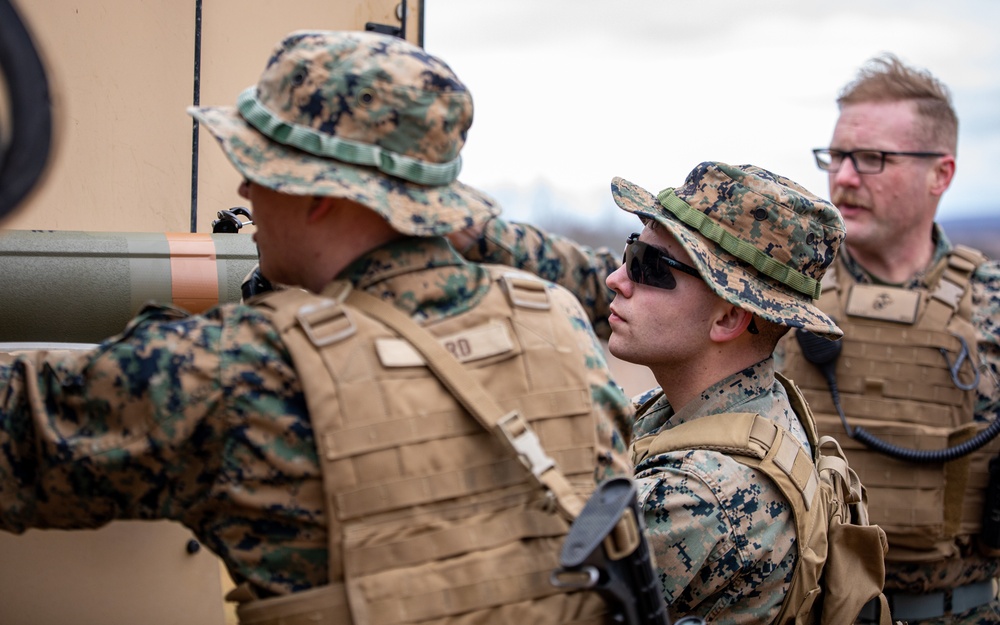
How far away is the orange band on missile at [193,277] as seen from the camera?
260 centimetres

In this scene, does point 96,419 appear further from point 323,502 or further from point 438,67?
point 438,67

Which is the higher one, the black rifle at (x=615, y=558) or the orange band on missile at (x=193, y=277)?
the orange band on missile at (x=193, y=277)

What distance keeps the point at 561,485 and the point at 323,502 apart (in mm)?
356

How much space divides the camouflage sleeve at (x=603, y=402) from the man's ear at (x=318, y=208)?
1.36 feet

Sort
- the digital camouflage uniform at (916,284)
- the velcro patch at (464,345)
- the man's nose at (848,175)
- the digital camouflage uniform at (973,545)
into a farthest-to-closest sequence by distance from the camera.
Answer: the man's nose at (848,175)
the digital camouflage uniform at (973,545)
the digital camouflage uniform at (916,284)
the velcro patch at (464,345)

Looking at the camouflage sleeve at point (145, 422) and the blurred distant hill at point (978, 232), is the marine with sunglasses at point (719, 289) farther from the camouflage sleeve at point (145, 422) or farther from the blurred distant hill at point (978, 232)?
the blurred distant hill at point (978, 232)

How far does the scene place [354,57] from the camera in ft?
5.74

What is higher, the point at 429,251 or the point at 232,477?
the point at 429,251

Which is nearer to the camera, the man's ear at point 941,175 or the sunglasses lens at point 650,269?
the sunglasses lens at point 650,269

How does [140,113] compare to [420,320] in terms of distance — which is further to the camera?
[140,113]

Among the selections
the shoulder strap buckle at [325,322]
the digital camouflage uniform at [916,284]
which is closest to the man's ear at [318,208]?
the shoulder strap buckle at [325,322]

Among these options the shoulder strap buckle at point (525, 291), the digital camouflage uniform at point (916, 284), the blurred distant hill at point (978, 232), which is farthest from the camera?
the blurred distant hill at point (978, 232)

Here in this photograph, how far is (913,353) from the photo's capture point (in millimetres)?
4078

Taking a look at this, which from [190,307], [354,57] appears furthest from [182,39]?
[354,57]
